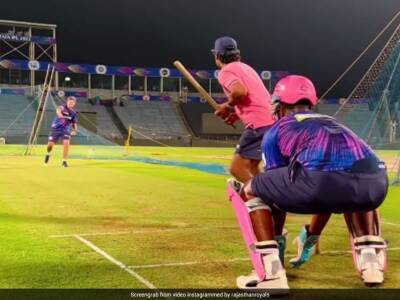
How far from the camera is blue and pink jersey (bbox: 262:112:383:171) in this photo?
4.11 meters

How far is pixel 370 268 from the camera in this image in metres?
4.31

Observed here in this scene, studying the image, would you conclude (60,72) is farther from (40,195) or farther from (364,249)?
(364,249)

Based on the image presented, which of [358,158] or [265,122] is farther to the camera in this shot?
[265,122]

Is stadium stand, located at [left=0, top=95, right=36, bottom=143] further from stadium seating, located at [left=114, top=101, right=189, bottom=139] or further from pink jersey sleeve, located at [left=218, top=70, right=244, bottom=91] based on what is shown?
pink jersey sleeve, located at [left=218, top=70, right=244, bottom=91]

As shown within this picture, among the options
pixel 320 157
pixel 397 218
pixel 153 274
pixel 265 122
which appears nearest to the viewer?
pixel 320 157

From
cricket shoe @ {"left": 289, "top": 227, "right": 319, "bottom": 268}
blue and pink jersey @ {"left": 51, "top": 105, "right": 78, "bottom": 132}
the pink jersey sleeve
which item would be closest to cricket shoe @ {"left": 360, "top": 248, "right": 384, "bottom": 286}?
cricket shoe @ {"left": 289, "top": 227, "right": 319, "bottom": 268}

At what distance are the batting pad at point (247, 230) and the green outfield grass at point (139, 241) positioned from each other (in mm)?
340

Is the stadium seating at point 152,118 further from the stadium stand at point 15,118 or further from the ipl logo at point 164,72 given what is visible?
the stadium stand at point 15,118

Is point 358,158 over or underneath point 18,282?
over

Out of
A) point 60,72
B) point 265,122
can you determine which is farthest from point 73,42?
point 265,122

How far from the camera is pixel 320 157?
4.10 meters

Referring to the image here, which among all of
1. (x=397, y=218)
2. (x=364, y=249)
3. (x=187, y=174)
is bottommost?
(x=187, y=174)

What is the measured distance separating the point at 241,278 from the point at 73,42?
267 ft

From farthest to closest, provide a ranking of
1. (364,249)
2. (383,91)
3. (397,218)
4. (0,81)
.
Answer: (0,81), (383,91), (397,218), (364,249)
